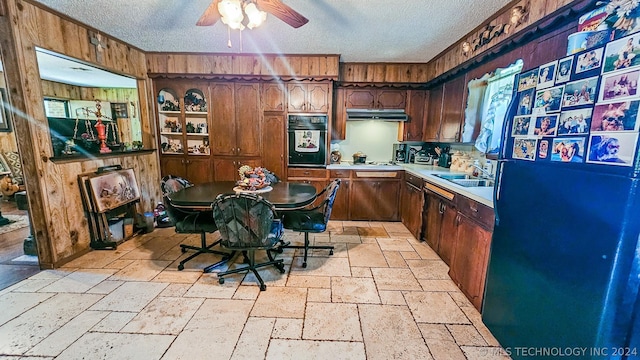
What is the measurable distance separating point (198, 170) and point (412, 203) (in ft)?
10.7

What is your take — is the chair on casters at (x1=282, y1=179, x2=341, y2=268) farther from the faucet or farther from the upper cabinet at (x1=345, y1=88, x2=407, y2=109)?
the upper cabinet at (x1=345, y1=88, x2=407, y2=109)

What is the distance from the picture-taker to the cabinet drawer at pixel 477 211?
184 cm

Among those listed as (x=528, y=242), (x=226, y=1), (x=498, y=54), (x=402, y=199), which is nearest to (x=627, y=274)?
(x=528, y=242)

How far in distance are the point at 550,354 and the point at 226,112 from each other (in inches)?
162

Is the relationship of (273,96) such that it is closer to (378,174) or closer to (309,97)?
(309,97)

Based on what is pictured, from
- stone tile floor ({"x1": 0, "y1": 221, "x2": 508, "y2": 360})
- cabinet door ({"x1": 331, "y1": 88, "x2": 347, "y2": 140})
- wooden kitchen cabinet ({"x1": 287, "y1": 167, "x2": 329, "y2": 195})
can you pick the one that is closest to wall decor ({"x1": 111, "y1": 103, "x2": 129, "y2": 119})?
stone tile floor ({"x1": 0, "y1": 221, "x2": 508, "y2": 360})

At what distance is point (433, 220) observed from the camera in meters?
2.95

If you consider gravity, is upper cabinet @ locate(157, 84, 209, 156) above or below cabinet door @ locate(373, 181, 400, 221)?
above

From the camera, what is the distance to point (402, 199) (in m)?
3.91

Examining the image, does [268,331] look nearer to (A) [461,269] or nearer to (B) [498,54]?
(A) [461,269]

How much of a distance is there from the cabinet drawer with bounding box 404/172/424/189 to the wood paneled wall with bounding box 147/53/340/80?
5.82ft

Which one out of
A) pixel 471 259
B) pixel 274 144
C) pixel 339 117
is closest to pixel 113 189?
pixel 274 144

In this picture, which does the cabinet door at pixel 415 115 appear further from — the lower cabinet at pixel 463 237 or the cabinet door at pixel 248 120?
the cabinet door at pixel 248 120

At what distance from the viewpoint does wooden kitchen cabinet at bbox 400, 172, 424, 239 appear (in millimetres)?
3256
